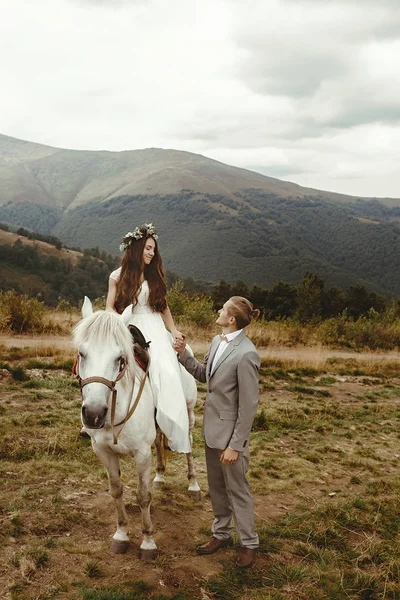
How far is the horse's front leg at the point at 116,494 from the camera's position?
3.84 metres

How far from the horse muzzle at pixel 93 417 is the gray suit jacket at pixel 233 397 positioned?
3.67 ft

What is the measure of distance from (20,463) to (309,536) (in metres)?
3.26

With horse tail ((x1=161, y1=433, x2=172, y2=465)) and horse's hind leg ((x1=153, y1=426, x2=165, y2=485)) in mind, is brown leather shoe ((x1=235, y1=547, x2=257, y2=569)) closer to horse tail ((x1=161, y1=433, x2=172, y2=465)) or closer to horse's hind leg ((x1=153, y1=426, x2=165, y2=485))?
horse tail ((x1=161, y1=433, x2=172, y2=465))

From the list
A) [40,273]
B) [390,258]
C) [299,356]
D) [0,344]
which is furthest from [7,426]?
[390,258]

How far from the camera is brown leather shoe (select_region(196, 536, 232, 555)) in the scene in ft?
12.9

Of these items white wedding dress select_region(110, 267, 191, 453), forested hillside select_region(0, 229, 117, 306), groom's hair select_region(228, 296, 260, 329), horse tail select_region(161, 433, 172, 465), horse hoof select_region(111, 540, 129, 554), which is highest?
groom's hair select_region(228, 296, 260, 329)

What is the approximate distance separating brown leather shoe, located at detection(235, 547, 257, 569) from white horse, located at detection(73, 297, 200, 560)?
2.32 feet

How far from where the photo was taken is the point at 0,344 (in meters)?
11.1

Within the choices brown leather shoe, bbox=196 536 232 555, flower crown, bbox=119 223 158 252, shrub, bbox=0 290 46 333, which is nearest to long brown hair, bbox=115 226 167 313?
flower crown, bbox=119 223 158 252

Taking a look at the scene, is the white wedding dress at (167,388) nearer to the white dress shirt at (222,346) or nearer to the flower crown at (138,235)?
the white dress shirt at (222,346)

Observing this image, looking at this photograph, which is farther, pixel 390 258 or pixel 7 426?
pixel 390 258

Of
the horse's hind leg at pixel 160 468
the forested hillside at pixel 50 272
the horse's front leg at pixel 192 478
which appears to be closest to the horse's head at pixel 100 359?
the horse's front leg at pixel 192 478

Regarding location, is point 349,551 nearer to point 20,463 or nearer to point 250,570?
point 250,570

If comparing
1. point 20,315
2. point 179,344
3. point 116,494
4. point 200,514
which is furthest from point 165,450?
point 20,315
